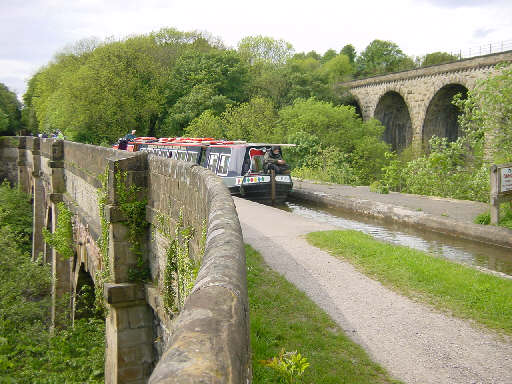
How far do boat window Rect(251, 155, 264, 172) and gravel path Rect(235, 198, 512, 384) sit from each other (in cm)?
882

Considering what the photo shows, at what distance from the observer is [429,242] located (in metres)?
10.1

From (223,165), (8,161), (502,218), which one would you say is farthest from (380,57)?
(502,218)

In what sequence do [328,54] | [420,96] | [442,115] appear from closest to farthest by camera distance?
[420,96], [442,115], [328,54]

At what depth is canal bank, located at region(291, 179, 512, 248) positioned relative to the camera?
9766 mm

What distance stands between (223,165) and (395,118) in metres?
24.0

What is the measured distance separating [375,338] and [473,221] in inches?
269

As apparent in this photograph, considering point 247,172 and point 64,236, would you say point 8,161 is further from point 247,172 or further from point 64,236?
point 64,236

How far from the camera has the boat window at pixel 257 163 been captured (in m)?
16.4

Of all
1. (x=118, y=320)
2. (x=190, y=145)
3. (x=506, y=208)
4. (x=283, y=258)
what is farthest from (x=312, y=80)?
(x=118, y=320)

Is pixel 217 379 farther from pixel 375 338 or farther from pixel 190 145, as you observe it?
pixel 190 145

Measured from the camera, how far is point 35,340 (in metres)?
9.23

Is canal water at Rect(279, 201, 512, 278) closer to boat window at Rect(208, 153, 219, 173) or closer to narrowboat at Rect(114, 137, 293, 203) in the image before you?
narrowboat at Rect(114, 137, 293, 203)

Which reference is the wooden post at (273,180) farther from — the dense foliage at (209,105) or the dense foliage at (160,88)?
the dense foliage at (160,88)

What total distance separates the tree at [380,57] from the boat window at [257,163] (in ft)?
155
